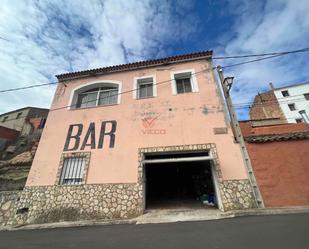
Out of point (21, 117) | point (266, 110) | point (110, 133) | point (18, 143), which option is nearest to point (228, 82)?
point (110, 133)

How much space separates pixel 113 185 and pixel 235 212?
16.5 feet

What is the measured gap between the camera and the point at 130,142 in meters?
7.74

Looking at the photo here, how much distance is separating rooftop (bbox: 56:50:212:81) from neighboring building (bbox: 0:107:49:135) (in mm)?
20712

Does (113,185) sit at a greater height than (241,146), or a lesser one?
lesser

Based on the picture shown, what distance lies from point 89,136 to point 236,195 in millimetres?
7393

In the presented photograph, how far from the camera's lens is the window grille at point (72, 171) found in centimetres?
748

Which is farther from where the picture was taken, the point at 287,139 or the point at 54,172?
the point at 54,172

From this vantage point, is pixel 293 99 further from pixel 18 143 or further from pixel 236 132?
pixel 18 143

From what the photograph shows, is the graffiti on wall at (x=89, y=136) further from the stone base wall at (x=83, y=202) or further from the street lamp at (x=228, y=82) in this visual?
the street lamp at (x=228, y=82)

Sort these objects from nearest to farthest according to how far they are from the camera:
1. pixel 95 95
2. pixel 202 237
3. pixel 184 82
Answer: pixel 202 237
pixel 184 82
pixel 95 95

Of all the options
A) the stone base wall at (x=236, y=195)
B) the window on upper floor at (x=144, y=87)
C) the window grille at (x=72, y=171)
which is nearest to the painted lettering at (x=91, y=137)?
the window grille at (x=72, y=171)

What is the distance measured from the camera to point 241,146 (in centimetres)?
683

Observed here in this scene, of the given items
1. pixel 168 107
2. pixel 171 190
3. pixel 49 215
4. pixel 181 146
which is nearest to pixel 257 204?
pixel 181 146

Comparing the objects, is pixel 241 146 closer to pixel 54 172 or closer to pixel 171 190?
pixel 171 190
